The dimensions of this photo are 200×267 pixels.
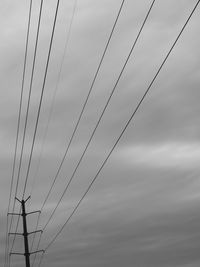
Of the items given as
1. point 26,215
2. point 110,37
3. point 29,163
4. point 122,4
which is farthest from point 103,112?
point 26,215

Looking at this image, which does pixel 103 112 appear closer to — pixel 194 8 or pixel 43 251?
pixel 194 8

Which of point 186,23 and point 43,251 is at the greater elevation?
point 43,251

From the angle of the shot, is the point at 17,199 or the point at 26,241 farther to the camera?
the point at 17,199

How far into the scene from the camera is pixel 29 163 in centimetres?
2542

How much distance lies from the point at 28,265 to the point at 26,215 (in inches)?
212

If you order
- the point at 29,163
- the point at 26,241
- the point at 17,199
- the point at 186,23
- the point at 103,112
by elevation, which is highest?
the point at 17,199

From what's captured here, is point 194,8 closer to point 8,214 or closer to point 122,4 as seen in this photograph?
point 122,4

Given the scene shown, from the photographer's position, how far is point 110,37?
47.9 feet

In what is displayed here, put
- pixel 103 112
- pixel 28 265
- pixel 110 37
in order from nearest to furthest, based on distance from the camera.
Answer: pixel 110 37, pixel 103 112, pixel 28 265

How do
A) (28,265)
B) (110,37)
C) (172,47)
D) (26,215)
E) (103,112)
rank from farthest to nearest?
(26,215) → (28,265) → (103,112) → (110,37) → (172,47)

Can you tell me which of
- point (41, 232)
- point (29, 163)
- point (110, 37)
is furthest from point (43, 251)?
point (110, 37)

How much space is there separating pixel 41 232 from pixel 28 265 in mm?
3198

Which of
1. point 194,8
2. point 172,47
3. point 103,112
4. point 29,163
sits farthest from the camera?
Answer: point 29,163

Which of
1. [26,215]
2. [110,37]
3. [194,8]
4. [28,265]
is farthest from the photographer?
[26,215]
